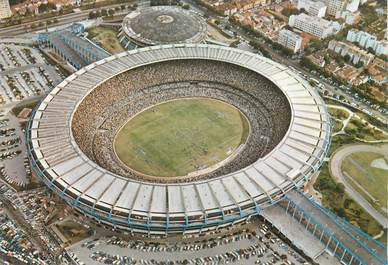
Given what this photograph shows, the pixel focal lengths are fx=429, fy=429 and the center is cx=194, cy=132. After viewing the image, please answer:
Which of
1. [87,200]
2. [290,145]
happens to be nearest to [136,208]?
[87,200]

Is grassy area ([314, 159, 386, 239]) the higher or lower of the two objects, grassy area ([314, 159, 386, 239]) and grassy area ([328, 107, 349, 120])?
the lower

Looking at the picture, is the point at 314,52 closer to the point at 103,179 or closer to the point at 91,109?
the point at 91,109

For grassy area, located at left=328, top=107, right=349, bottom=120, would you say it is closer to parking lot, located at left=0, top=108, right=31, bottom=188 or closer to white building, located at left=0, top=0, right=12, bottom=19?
parking lot, located at left=0, top=108, right=31, bottom=188

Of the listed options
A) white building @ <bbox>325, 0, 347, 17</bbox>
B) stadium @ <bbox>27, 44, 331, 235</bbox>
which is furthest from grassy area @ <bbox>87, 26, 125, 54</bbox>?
white building @ <bbox>325, 0, 347, 17</bbox>

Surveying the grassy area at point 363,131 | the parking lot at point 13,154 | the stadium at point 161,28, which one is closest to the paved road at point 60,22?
the stadium at point 161,28

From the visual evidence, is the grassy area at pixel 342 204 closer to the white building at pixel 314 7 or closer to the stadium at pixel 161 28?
the stadium at pixel 161 28
